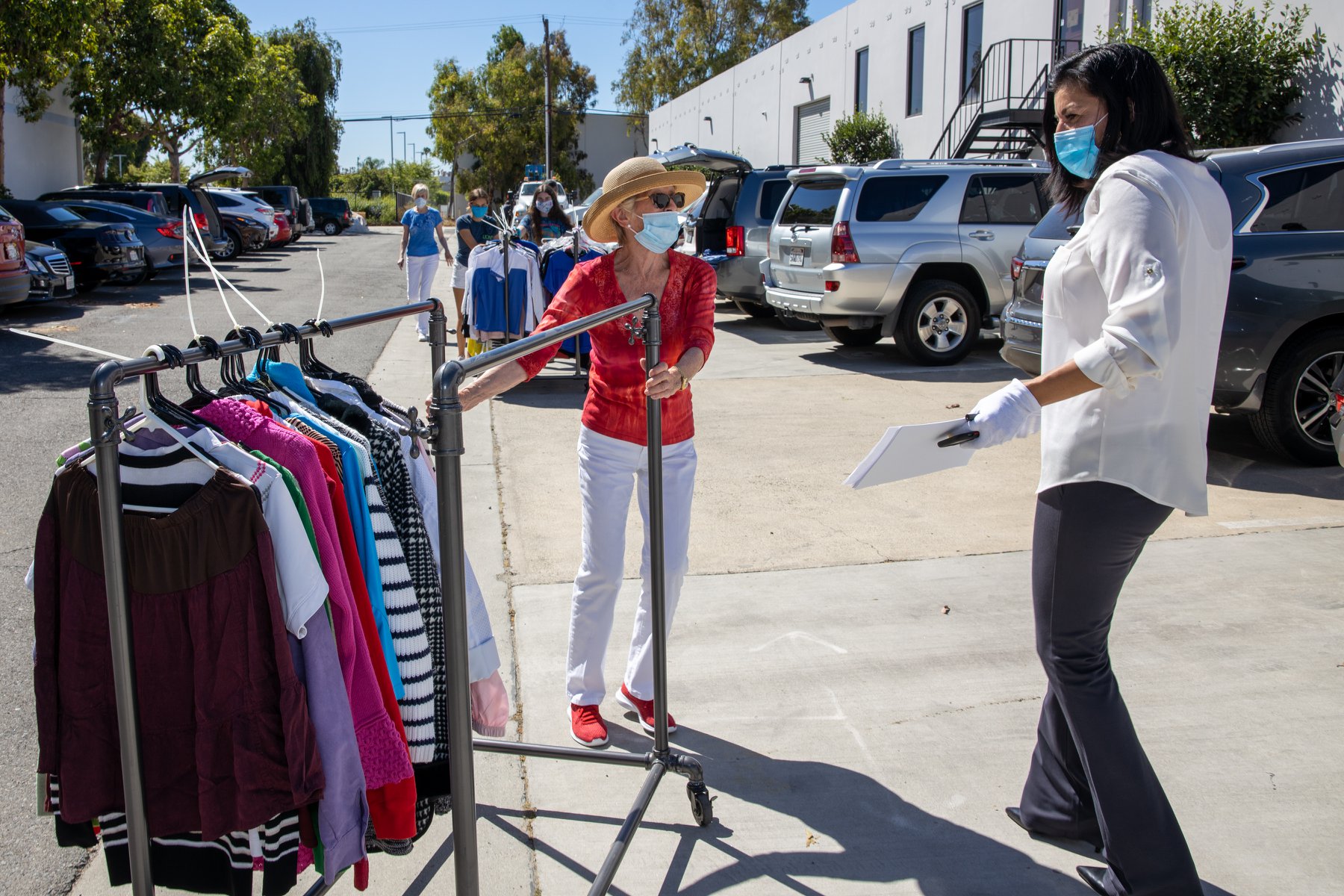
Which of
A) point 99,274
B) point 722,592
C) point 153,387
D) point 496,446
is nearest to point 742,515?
point 722,592

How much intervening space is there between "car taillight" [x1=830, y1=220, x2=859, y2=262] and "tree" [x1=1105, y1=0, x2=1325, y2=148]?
15.1 ft

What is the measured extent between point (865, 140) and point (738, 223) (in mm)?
11208

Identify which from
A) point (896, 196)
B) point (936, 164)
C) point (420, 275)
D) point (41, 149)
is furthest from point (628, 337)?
point (41, 149)

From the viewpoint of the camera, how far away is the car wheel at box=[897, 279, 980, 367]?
36.8 ft

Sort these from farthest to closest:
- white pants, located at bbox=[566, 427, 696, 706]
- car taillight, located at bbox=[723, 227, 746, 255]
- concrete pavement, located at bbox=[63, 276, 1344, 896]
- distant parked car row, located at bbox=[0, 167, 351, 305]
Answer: car taillight, located at bbox=[723, 227, 746, 255] < distant parked car row, located at bbox=[0, 167, 351, 305] < white pants, located at bbox=[566, 427, 696, 706] < concrete pavement, located at bbox=[63, 276, 1344, 896]

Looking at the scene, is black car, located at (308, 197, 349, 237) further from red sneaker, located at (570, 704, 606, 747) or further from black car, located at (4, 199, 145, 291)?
red sneaker, located at (570, 704, 606, 747)

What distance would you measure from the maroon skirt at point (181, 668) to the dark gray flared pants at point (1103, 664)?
170 cm

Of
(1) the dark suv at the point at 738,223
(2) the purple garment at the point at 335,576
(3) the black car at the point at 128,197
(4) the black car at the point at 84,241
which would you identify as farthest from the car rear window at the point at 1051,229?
(3) the black car at the point at 128,197

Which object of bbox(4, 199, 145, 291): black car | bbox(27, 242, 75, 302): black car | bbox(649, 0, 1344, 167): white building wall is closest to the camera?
bbox(649, 0, 1344, 167): white building wall

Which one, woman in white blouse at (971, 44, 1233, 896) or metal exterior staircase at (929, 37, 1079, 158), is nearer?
woman in white blouse at (971, 44, 1233, 896)

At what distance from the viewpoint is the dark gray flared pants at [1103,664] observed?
2566 millimetres

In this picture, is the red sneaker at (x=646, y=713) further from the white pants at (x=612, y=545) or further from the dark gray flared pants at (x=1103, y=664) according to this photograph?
the dark gray flared pants at (x=1103, y=664)

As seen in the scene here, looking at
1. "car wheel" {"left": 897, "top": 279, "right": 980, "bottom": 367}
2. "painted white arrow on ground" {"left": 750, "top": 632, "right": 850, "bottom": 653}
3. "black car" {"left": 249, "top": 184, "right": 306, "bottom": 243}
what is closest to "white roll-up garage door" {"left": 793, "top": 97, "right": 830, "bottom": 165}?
"black car" {"left": 249, "top": 184, "right": 306, "bottom": 243}

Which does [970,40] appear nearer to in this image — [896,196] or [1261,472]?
[896,196]
